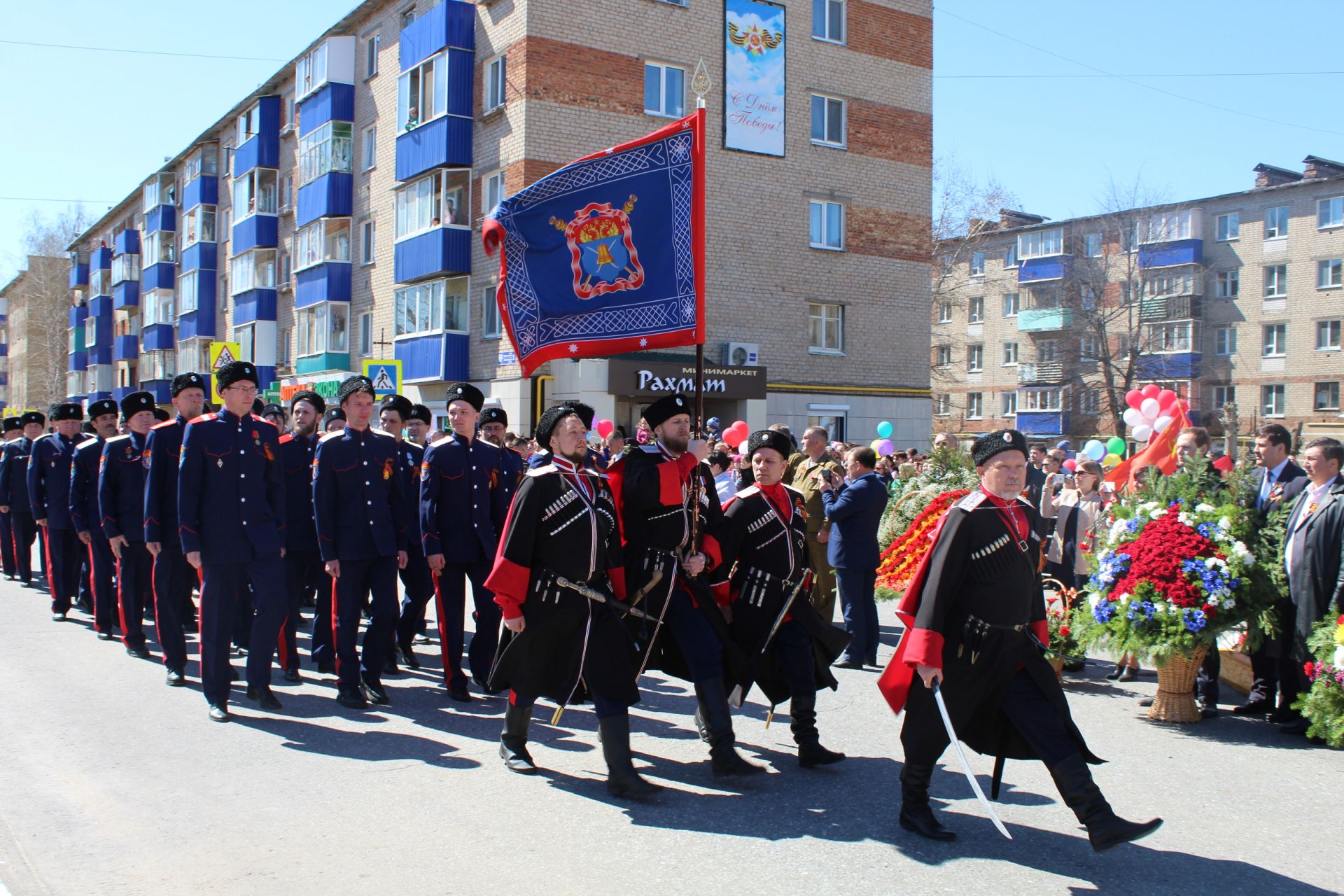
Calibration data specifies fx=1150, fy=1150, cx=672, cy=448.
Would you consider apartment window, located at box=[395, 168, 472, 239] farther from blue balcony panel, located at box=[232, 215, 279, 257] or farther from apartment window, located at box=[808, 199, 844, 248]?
blue balcony panel, located at box=[232, 215, 279, 257]

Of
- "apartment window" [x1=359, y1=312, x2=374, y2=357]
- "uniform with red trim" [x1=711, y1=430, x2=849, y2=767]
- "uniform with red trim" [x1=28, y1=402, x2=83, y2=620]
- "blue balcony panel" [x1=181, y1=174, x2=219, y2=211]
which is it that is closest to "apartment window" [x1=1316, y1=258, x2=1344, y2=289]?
"apartment window" [x1=359, y1=312, x2=374, y2=357]

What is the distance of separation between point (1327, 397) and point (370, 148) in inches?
1503

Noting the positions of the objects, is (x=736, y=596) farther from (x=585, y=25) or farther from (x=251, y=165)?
(x=251, y=165)

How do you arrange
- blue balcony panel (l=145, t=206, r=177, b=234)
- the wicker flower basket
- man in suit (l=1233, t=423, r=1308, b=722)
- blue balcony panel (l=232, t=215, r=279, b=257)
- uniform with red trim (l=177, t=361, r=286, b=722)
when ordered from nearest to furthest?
1. uniform with red trim (l=177, t=361, r=286, b=722)
2. the wicker flower basket
3. man in suit (l=1233, t=423, r=1308, b=722)
4. blue balcony panel (l=232, t=215, r=279, b=257)
5. blue balcony panel (l=145, t=206, r=177, b=234)

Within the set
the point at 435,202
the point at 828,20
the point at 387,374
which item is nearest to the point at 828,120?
the point at 828,20

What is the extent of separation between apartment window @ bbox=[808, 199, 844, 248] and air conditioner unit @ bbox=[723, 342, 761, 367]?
12.5 ft

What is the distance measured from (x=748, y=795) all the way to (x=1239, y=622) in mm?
3736

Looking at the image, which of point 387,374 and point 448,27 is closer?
point 387,374

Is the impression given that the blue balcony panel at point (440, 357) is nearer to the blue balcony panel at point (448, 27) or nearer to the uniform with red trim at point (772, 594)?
the blue balcony panel at point (448, 27)

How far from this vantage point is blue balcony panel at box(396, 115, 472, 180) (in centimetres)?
2903

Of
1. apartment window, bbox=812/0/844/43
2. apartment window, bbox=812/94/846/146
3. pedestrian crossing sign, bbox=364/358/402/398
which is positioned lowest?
pedestrian crossing sign, bbox=364/358/402/398

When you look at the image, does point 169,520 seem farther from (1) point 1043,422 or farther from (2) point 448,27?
(1) point 1043,422

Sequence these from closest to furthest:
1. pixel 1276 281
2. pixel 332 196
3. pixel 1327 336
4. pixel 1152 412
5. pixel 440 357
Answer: pixel 1152 412
pixel 440 357
pixel 332 196
pixel 1327 336
pixel 1276 281

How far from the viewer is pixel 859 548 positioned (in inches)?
381
